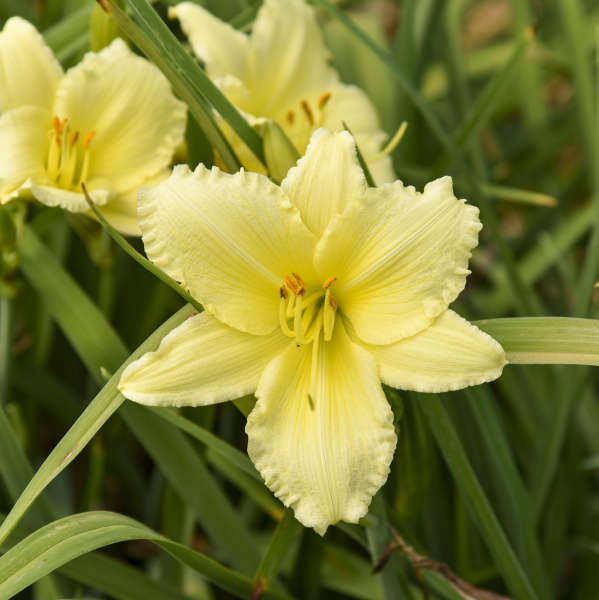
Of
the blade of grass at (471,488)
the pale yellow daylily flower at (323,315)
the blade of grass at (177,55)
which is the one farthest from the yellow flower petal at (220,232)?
the blade of grass at (471,488)

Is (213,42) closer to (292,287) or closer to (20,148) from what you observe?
(20,148)

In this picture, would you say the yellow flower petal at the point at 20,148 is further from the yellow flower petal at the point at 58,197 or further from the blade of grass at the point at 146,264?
the blade of grass at the point at 146,264

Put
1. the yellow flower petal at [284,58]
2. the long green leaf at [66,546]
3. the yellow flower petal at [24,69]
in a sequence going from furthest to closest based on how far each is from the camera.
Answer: the yellow flower petal at [284,58], the yellow flower petal at [24,69], the long green leaf at [66,546]

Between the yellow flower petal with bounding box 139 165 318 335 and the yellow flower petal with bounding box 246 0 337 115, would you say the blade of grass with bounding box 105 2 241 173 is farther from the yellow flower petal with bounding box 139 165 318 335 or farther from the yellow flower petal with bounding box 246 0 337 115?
the yellow flower petal with bounding box 246 0 337 115

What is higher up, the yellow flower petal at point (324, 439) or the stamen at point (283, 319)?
the stamen at point (283, 319)

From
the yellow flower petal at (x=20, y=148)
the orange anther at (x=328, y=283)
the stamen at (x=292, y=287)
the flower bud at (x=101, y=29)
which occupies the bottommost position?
the orange anther at (x=328, y=283)

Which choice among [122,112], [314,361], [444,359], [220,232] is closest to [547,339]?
[444,359]
